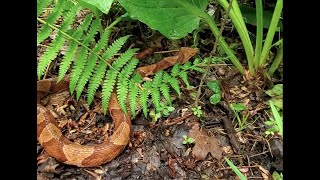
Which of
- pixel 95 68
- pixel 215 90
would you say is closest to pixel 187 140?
pixel 215 90

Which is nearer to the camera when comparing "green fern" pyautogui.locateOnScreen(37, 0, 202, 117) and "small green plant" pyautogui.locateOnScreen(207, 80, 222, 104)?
"green fern" pyautogui.locateOnScreen(37, 0, 202, 117)

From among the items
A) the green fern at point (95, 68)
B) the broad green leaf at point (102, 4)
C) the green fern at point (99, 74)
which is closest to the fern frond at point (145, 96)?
the green fern at point (95, 68)

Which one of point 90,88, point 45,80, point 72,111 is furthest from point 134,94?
point 45,80

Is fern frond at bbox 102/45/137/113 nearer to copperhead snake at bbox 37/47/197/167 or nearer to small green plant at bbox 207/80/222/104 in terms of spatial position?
copperhead snake at bbox 37/47/197/167

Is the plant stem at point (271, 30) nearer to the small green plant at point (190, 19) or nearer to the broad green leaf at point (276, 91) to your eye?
the small green plant at point (190, 19)

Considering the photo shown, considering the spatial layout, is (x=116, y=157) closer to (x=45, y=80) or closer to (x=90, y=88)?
(x=90, y=88)

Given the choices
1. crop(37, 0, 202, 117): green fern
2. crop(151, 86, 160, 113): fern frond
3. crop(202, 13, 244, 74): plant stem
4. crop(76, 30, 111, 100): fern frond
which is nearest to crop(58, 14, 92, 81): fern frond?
crop(37, 0, 202, 117): green fern
